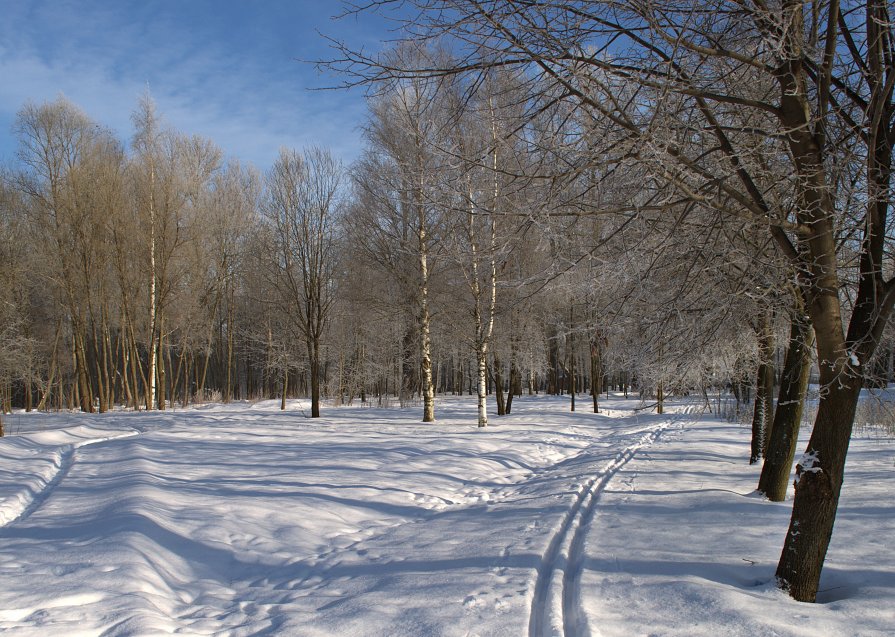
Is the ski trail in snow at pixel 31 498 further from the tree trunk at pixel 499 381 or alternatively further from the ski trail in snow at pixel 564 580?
the tree trunk at pixel 499 381

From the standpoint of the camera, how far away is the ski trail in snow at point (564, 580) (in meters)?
3.60

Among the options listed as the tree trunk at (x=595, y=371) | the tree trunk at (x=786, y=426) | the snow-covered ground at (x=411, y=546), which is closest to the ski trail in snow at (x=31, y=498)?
the snow-covered ground at (x=411, y=546)

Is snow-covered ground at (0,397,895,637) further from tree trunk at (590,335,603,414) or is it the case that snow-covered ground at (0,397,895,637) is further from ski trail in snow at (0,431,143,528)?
tree trunk at (590,335,603,414)

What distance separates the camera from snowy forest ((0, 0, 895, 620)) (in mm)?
3959

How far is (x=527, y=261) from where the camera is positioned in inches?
686

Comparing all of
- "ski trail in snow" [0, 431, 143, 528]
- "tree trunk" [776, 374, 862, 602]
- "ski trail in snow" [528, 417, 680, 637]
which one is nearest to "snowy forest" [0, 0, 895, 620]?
"tree trunk" [776, 374, 862, 602]

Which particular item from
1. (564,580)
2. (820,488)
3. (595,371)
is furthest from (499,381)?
(820,488)

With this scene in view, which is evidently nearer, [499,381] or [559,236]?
[559,236]

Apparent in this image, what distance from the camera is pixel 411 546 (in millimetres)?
5605

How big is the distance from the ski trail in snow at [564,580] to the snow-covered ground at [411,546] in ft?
0.09

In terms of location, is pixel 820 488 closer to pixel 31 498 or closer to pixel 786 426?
pixel 786 426

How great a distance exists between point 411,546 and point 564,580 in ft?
5.64

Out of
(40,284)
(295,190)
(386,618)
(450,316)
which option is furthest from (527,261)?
(40,284)

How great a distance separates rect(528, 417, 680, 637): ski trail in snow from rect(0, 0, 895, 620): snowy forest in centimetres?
161
